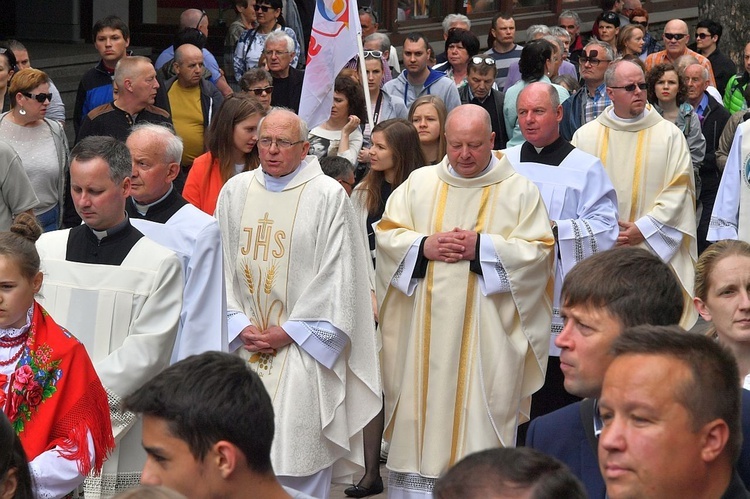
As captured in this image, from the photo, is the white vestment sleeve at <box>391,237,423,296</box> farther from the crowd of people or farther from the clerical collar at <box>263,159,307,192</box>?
the clerical collar at <box>263,159,307,192</box>

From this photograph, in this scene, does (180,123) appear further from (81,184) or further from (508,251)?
(81,184)

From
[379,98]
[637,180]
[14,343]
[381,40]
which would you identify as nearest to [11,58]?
[379,98]

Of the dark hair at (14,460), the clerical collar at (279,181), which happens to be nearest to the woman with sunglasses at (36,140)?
the clerical collar at (279,181)

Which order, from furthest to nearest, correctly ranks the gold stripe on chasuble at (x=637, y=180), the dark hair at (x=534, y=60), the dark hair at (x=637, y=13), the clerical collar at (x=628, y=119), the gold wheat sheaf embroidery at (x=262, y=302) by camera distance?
the dark hair at (x=637, y=13) < the dark hair at (x=534, y=60) < the clerical collar at (x=628, y=119) < the gold stripe on chasuble at (x=637, y=180) < the gold wheat sheaf embroidery at (x=262, y=302)

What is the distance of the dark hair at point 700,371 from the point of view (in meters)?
2.66

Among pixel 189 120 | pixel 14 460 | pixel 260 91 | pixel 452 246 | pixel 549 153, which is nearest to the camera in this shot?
pixel 14 460

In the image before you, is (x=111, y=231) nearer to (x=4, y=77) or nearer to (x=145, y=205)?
(x=145, y=205)

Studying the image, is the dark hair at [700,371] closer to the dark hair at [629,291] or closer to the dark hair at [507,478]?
the dark hair at [507,478]

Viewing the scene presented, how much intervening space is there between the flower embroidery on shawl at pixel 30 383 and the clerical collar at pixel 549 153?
3818mm

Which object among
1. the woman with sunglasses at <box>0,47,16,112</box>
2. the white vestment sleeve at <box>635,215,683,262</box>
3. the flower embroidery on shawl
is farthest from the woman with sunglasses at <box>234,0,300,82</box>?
the flower embroidery on shawl

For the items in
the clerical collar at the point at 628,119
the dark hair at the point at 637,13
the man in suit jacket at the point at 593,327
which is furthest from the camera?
the dark hair at the point at 637,13

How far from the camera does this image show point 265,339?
609cm

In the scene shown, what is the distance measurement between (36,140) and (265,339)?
2840 mm

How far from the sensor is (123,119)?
27.1ft
